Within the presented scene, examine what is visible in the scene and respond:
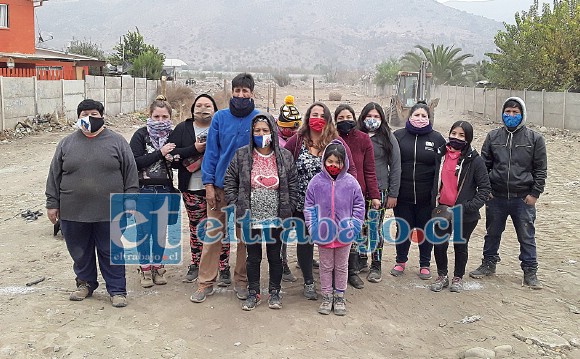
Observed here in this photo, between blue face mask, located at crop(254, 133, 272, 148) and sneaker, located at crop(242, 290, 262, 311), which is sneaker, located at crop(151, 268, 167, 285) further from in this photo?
blue face mask, located at crop(254, 133, 272, 148)

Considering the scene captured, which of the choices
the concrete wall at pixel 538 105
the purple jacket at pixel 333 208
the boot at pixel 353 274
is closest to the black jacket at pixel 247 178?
the purple jacket at pixel 333 208

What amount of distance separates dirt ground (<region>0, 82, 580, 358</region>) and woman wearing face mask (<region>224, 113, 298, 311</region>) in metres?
0.72

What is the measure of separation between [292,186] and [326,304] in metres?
1.08

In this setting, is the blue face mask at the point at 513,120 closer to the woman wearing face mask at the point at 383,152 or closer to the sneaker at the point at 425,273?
the woman wearing face mask at the point at 383,152

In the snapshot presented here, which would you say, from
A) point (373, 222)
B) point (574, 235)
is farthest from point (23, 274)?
point (574, 235)

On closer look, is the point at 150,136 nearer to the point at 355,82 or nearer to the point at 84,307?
the point at 84,307

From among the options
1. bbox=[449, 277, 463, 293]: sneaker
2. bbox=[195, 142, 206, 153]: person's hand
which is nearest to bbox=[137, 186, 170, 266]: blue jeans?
bbox=[195, 142, 206, 153]: person's hand

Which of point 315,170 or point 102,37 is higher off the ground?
point 102,37

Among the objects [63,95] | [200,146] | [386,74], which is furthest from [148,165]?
[386,74]

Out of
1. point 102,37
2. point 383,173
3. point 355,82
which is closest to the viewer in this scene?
point 383,173

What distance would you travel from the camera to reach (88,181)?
5109 mm

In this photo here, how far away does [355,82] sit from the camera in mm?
92188

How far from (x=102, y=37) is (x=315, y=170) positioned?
653 feet

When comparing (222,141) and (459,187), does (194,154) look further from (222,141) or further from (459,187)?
(459,187)
